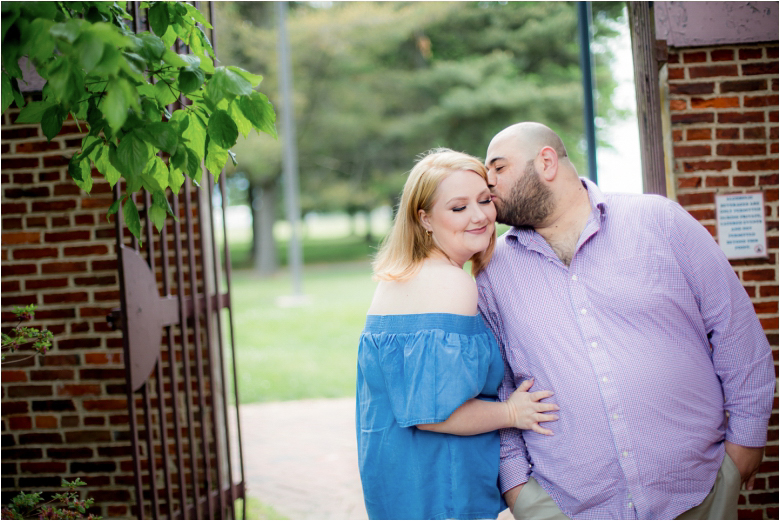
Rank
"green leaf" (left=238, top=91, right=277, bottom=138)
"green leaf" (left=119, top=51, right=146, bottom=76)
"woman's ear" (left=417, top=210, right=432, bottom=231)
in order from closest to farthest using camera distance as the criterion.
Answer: "green leaf" (left=119, top=51, right=146, bottom=76), "green leaf" (left=238, top=91, right=277, bottom=138), "woman's ear" (left=417, top=210, right=432, bottom=231)

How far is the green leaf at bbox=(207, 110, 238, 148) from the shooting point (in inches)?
68.8

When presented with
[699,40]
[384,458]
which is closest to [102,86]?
[384,458]

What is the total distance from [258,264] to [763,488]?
2404cm

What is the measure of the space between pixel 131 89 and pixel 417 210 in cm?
117

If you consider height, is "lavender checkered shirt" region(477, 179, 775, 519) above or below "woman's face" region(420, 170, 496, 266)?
below

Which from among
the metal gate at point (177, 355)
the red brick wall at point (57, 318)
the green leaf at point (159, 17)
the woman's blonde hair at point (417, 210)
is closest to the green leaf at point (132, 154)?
the green leaf at point (159, 17)

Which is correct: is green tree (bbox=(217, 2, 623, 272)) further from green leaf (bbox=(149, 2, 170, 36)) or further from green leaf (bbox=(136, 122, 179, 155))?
green leaf (bbox=(136, 122, 179, 155))

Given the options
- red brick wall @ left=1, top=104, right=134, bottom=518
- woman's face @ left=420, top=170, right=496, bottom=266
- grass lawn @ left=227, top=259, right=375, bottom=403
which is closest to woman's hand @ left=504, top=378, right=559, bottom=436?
woman's face @ left=420, top=170, right=496, bottom=266

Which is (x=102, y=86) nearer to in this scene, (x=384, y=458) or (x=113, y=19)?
(x=113, y=19)

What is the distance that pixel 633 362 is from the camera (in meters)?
2.19

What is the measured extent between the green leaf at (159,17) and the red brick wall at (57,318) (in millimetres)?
2352

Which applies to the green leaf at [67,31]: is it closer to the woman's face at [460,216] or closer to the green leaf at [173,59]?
the green leaf at [173,59]

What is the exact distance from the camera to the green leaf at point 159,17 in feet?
6.09

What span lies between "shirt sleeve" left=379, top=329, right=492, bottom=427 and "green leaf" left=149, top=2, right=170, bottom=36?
1.22 meters
